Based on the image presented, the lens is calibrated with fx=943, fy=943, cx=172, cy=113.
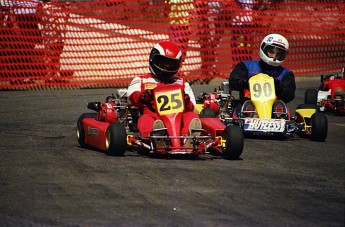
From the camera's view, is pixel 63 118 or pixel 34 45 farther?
pixel 34 45

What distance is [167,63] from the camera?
32.8 feet

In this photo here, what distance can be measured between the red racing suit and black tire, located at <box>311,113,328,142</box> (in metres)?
1.60

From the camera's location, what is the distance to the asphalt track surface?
656 centimetres

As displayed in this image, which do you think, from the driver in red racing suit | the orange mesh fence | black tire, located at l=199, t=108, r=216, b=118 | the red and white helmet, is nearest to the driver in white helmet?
black tire, located at l=199, t=108, r=216, b=118

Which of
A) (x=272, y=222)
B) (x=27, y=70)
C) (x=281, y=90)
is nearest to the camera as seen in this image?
(x=272, y=222)

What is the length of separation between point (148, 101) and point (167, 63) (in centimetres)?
51

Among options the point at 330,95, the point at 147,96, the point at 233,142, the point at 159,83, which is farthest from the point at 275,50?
the point at 233,142

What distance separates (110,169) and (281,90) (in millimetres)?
3673

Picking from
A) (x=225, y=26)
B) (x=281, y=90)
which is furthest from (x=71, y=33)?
(x=281, y=90)

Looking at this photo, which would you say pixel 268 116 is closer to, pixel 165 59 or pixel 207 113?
pixel 207 113

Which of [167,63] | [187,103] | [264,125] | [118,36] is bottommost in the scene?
[264,125]

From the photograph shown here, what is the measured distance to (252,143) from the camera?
10.5 meters

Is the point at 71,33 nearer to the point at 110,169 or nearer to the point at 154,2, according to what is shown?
the point at 154,2

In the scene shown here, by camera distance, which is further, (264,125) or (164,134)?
(264,125)
